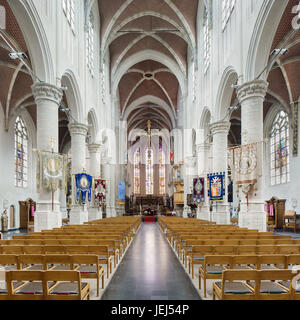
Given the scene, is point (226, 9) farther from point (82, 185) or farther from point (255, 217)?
point (82, 185)

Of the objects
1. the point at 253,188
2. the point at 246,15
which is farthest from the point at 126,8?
the point at 253,188

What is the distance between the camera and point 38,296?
365 cm

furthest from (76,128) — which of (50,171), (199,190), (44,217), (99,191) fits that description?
(199,190)

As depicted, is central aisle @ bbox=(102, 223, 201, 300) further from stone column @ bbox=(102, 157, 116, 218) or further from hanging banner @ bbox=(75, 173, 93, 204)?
stone column @ bbox=(102, 157, 116, 218)

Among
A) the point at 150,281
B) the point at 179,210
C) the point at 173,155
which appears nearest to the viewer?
the point at 150,281

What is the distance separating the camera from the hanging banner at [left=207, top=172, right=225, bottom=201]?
15.7 meters

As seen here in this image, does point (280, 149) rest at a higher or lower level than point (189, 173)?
higher

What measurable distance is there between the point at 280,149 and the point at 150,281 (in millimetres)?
19599

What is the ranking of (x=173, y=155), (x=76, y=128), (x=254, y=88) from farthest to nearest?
(x=173, y=155), (x=76, y=128), (x=254, y=88)

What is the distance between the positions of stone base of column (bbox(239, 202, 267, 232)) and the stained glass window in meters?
9.69

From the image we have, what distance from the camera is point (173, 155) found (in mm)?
37000

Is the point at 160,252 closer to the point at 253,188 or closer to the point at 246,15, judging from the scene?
the point at 253,188
